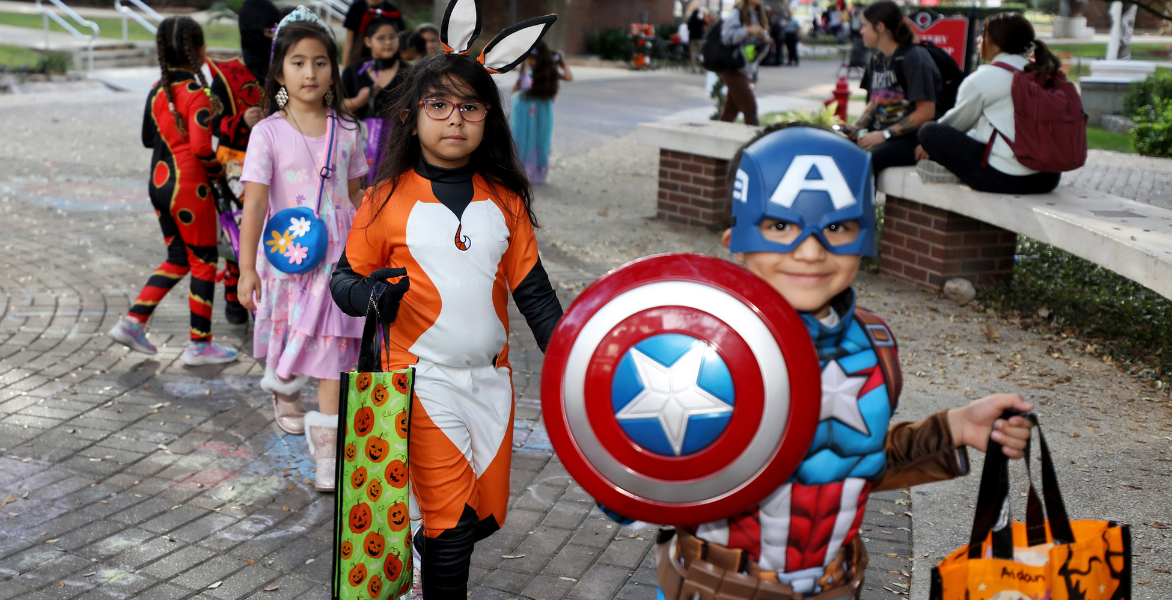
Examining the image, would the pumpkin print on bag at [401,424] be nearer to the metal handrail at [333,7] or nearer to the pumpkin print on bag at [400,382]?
the pumpkin print on bag at [400,382]

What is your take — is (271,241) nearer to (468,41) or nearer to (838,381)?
(468,41)

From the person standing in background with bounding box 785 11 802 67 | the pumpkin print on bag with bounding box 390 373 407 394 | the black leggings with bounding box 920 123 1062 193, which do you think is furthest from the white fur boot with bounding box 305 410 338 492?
the person standing in background with bounding box 785 11 802 67

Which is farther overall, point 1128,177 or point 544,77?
point 544,77

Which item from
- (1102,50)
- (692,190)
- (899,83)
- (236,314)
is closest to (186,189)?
(236,314)

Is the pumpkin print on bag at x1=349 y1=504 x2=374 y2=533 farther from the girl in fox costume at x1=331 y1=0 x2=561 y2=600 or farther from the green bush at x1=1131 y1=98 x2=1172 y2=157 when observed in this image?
the green bush at x1=1131 y1=98 x2=1172 y2=157

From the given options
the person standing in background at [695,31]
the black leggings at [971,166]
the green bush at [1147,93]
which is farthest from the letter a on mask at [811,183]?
the person standing in background at [695,31]

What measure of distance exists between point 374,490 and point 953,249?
212 inches

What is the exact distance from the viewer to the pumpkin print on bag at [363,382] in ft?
8.26

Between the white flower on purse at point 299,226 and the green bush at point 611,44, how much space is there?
83.1 feet

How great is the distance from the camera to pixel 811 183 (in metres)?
1.84

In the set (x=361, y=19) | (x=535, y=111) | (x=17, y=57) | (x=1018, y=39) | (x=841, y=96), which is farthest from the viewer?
(x=17, y=57)

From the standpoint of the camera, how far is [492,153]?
9.61ft

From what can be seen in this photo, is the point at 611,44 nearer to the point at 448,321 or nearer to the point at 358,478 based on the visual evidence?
the point at 448,321

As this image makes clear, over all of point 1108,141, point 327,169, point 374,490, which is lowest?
point 374,490
